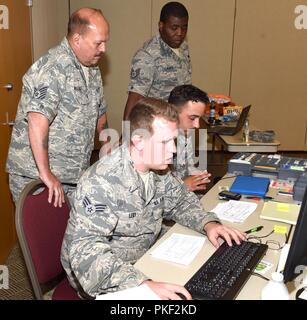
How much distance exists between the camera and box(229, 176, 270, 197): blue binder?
212 centimetres

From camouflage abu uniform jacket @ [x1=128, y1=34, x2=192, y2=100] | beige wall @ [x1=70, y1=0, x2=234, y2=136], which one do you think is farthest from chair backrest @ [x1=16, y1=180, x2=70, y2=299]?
beige wall @ [x1=70, y1=0, x2=234, y2=136]

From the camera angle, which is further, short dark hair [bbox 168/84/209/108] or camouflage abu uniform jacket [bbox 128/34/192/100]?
camouflage abu uniform jacket [bbox 128/34/192/100]

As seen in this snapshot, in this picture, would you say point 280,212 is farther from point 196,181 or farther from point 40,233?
point 40,233

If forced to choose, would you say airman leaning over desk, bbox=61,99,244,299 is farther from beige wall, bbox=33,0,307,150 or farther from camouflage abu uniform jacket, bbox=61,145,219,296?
beige wall, bbox=33,0,307,150

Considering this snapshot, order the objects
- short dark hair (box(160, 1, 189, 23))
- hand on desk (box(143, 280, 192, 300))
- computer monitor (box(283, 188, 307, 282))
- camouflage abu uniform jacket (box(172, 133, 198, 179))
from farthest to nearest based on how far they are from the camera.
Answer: short dark hair (box(160, 1, 189, 23)) → camouflage abu uniform jacket (box(172, 133, 198, 179)) → hand on desk (box(143, 280, 192, 300)) → computer monitor (box(283, 188, 307, 282))

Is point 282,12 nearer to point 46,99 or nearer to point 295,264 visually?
point 46,99

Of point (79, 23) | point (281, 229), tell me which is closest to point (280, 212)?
point (281, 229)

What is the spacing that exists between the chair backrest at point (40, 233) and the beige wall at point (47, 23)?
7.01ft

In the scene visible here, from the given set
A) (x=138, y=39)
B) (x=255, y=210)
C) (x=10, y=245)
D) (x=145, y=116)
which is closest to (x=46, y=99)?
(x=145, y=116)

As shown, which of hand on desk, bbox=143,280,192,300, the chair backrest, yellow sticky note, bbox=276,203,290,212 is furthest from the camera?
yellow sticky note, bbox=276,203,290,212

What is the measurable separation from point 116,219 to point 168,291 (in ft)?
1.15

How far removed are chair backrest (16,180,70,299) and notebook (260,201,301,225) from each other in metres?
0.90

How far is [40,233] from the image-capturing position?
59.9 inches
